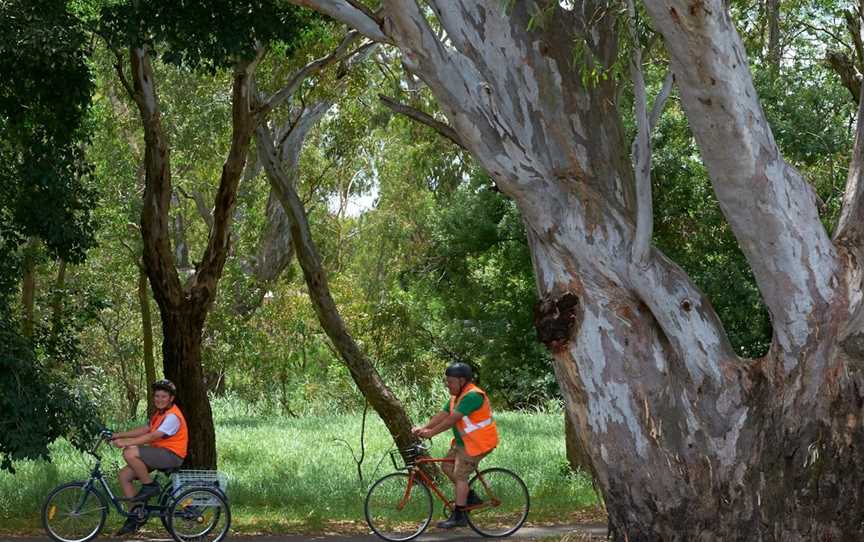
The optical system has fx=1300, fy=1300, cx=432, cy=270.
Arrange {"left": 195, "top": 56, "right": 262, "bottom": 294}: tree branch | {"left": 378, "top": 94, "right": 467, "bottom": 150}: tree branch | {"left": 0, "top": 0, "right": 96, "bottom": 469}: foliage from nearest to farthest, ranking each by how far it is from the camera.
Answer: {"left": 378, "top": 94, "right": 467, "bottom": 150}: tree branch → {"left": 0, "top": 0, "right": 96, "bottom": 469}: foliage → {"left": 195, "top": 56, "right": 262, "bottom": 294}: tree branch

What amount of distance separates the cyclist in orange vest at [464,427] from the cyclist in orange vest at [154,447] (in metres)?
2.18

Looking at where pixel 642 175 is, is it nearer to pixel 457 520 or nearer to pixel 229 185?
pixel 457 520

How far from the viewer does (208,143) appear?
2536cm

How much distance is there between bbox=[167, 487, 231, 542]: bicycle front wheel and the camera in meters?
11.8

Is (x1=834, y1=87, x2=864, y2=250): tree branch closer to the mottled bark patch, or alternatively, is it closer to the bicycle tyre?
the mottled bark patch

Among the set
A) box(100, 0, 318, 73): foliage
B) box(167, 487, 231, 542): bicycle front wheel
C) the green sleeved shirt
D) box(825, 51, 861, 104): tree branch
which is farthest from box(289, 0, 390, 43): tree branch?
box(167, 487, 231, 542): bicycle front wheel

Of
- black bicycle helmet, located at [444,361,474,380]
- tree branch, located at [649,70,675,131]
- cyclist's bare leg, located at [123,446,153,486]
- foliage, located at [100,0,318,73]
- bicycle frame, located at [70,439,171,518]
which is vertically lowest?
bicycle frame, located at [70,439,171,518]

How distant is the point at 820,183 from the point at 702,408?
1056cm

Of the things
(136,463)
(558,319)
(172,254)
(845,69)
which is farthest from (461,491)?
(172,254)

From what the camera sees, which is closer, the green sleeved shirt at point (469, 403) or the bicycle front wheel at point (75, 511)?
the bicycle front wheel at point (75, 511)

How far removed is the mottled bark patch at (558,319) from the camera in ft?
33.8

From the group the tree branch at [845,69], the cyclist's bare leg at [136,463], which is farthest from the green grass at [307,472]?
the tree branch at [845,69]

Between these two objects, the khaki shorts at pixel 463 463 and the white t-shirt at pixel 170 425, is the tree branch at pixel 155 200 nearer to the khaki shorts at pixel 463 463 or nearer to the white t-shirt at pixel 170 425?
the white t-shirt at pixel 170 425

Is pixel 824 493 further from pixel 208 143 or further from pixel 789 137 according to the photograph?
pixel 208 143
